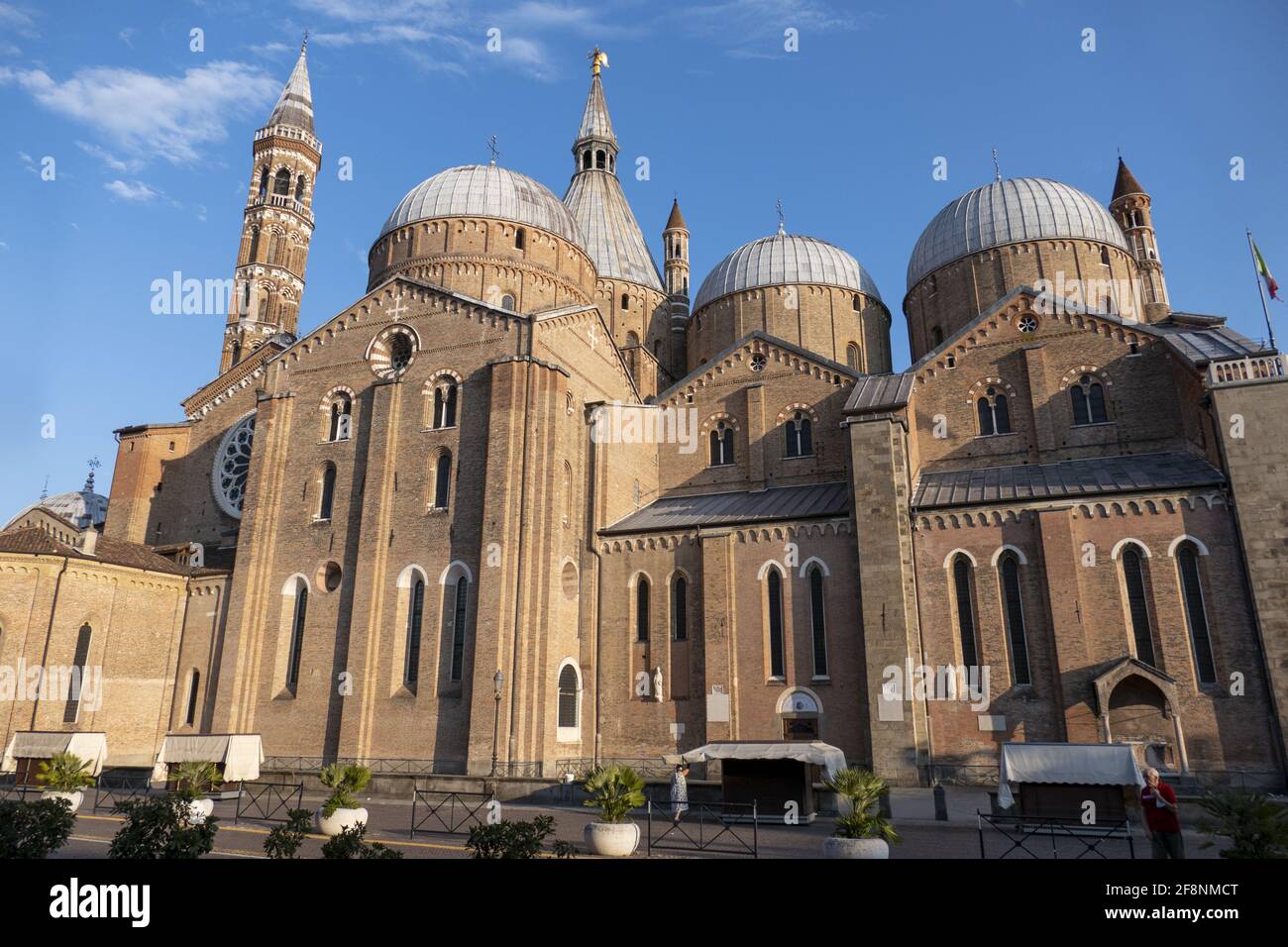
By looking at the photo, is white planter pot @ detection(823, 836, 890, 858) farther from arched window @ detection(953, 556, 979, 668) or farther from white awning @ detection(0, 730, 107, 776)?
white awning @ detection(0, 730, 107, 776)

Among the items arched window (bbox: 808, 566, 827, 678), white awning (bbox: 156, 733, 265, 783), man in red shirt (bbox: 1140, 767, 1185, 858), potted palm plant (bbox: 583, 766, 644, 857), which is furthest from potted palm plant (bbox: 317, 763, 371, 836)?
arched window (bbox: 808, 566, 827, 678)

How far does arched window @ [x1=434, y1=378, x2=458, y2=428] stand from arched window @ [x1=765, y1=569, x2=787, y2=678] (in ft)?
39.6

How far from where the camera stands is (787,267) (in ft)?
134

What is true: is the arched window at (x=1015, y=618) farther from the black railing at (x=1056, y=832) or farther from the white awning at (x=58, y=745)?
the white awning at (x=58, y=745)

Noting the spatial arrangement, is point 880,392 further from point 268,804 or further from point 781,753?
point 268,804

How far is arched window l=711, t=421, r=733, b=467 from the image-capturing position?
33.4 metres

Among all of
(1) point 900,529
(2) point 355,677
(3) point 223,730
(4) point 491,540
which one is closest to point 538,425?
(4) point 491,540

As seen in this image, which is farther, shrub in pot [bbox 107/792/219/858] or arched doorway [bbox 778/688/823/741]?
arched doorway [bbox 778/688/823/741]

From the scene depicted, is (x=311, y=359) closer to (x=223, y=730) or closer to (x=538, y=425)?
(x=538, y=425)

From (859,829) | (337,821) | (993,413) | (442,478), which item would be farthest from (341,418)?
(859,829)

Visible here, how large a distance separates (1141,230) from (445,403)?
3904cm

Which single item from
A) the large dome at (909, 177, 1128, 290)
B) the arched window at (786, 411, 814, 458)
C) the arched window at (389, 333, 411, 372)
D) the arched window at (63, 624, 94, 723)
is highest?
the large dome at (909, 177, 1128, 290)
